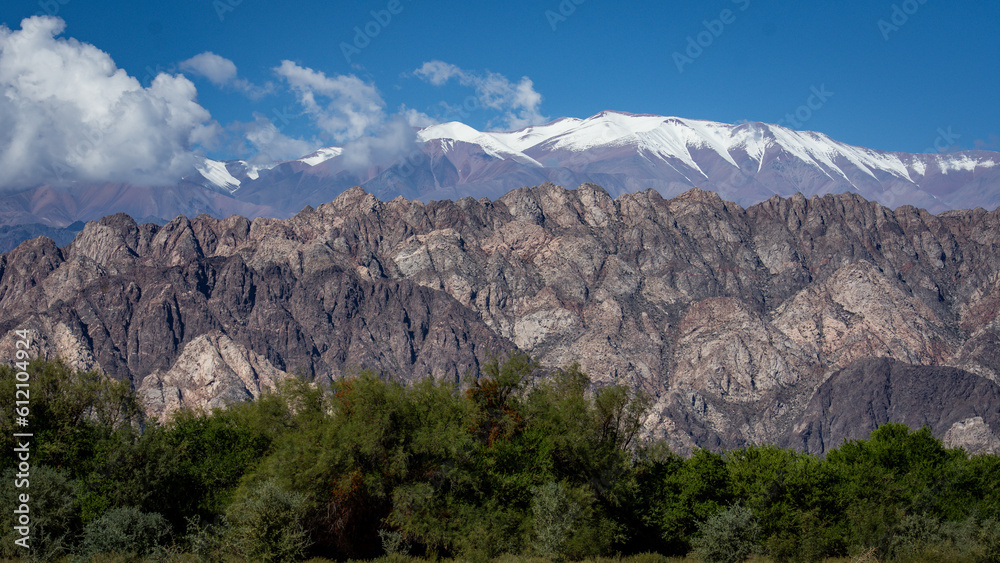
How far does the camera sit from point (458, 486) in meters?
59.5

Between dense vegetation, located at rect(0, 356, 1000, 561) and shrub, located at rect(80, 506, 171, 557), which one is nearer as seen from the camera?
shrub, located at rect(80, 506, 171, 557)

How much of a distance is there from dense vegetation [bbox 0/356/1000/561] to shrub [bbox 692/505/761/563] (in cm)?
16

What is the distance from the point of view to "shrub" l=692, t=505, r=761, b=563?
52806 millimetres

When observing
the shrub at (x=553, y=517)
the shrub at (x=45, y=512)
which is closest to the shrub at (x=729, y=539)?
the shrub at (x=553, y=517)

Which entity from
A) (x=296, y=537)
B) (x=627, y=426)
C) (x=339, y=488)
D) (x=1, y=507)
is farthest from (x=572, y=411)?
(x=1, y=507)

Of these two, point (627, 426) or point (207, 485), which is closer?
point (207, 485)

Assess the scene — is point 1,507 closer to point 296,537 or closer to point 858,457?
point 296,537

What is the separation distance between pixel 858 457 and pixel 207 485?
58.4 m

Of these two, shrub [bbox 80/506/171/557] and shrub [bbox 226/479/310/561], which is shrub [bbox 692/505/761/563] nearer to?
shrub [bbox 226/479/310/561]

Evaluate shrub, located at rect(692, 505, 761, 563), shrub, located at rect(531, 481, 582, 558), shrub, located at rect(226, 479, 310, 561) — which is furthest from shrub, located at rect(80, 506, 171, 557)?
shrub, located at rect(692, 505, 761, 563)

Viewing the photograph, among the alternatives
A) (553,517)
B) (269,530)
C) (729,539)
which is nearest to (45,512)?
(269,530)

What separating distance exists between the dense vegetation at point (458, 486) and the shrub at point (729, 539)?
16 centimetres

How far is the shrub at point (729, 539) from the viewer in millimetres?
52806

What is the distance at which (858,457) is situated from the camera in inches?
2901
